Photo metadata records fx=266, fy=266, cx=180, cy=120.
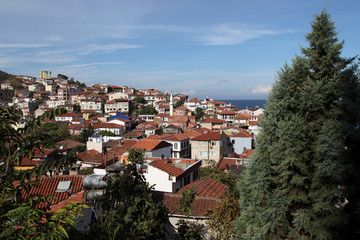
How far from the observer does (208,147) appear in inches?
1674

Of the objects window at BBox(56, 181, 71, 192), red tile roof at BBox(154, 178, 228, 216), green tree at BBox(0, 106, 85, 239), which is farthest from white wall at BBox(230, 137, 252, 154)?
green tree at BBox(0, 106, 85, 239)

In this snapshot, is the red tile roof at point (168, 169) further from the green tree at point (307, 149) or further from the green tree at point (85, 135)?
the green tree at point (85, 135)

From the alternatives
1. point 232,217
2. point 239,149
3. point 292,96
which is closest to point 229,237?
point 232,217

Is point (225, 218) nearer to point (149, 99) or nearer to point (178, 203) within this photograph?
point (178, 203)

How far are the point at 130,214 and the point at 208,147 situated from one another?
3796 centimetres

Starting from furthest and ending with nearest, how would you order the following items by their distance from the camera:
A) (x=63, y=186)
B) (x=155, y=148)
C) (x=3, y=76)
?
(x=3, y=76) → (x=155, y=148) → (x=63, y=186)

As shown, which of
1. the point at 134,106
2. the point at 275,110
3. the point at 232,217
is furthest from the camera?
the point at 134,106

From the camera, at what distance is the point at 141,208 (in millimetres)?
5434

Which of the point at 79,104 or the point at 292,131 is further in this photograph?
the point at 79,104

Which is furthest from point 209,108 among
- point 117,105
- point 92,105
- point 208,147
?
point 208,147

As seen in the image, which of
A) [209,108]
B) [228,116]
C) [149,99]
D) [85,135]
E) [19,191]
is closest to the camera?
[19,191]

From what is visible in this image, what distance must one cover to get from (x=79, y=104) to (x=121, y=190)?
10901 cm

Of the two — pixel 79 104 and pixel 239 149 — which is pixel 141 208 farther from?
pixel 79 104

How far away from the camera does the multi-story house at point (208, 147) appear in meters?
42.1
